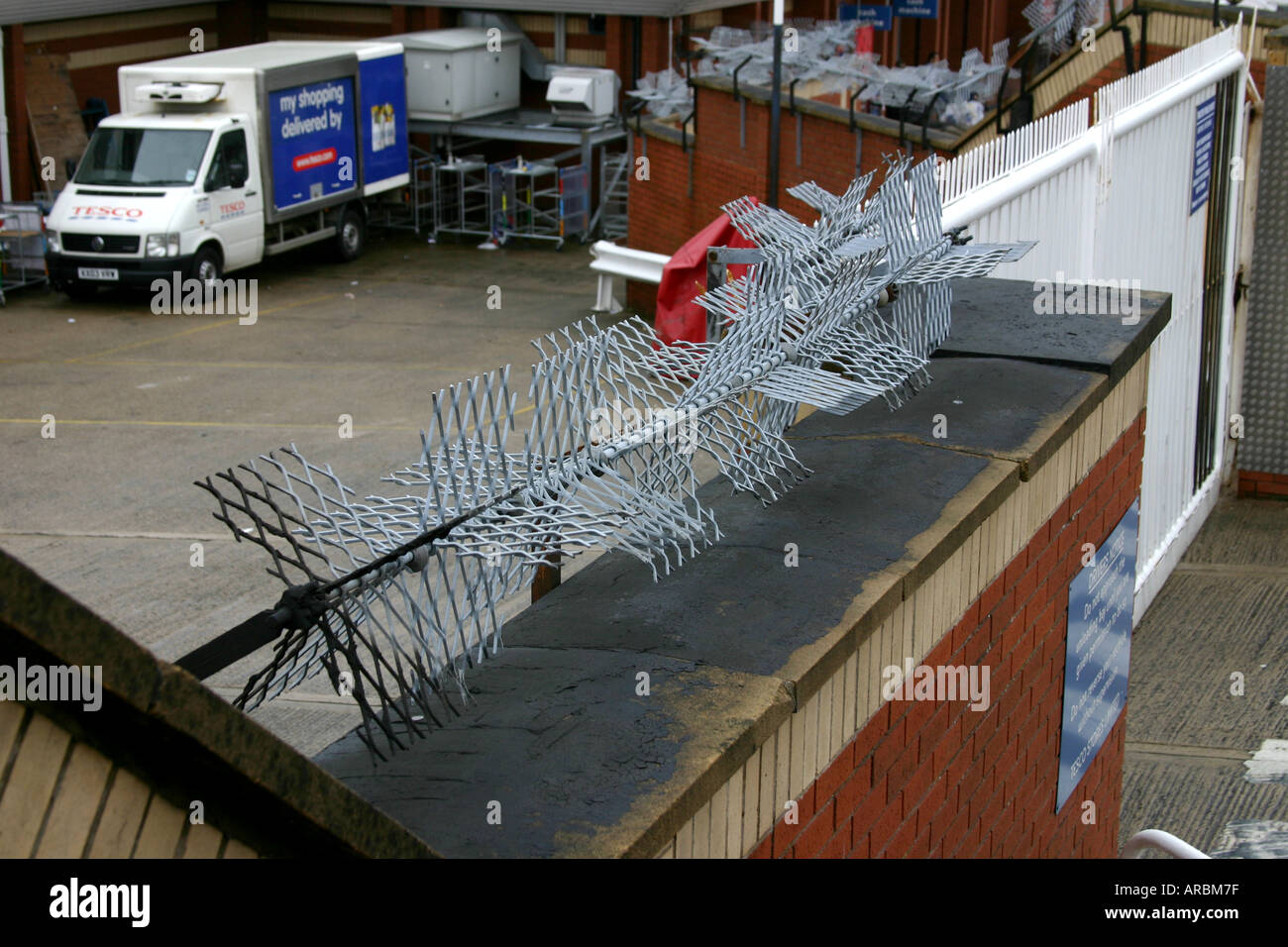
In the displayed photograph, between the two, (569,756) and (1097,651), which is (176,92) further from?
(569,756)

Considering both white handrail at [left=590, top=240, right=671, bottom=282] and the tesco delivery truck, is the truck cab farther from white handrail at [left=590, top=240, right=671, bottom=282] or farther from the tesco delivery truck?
white handrail at [left=590, top=240, right=671, bottom=282]

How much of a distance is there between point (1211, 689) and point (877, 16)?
22495mm

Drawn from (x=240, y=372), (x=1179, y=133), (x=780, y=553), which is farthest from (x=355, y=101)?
(x=780, y=553)

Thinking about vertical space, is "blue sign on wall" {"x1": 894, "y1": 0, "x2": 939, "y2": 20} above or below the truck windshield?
above

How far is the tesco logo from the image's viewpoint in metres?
18.7

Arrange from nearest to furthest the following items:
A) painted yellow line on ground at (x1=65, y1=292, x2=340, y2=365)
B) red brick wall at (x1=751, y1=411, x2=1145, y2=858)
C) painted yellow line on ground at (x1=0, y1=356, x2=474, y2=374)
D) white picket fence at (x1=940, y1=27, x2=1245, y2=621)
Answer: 1. red brick wall at (x1=751, y1=411, x2=1145, y2=858)
2. white picket fence at (x1=940, y1=27, x2=1245, y2=621)
3. painted yellow line on ground at (x1=0, y1=356, x2=474, y2=374)
4. painted yellow line on ground at (x1=65, y1=292, x2=340, y2=365)

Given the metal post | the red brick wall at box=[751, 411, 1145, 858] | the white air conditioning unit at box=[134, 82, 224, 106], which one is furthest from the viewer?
the white air conditioning unit at box=[134, 82, 224, 106]

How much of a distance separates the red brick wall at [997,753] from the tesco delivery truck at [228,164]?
1579cm

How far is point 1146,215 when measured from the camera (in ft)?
28.6

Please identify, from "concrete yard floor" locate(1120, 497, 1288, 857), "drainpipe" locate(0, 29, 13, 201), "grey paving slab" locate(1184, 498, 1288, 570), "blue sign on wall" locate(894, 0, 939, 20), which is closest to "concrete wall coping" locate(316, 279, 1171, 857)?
"concrete yard floor" locate(1120, 497, 1288, 857)

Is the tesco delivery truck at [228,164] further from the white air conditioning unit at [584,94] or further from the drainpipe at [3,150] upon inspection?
the white air conditioning unit at [584,94]

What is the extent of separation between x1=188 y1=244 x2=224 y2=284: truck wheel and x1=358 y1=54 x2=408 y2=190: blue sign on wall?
3.67 m

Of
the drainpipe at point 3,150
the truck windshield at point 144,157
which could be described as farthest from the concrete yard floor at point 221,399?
the drainpipe at point 3,150
